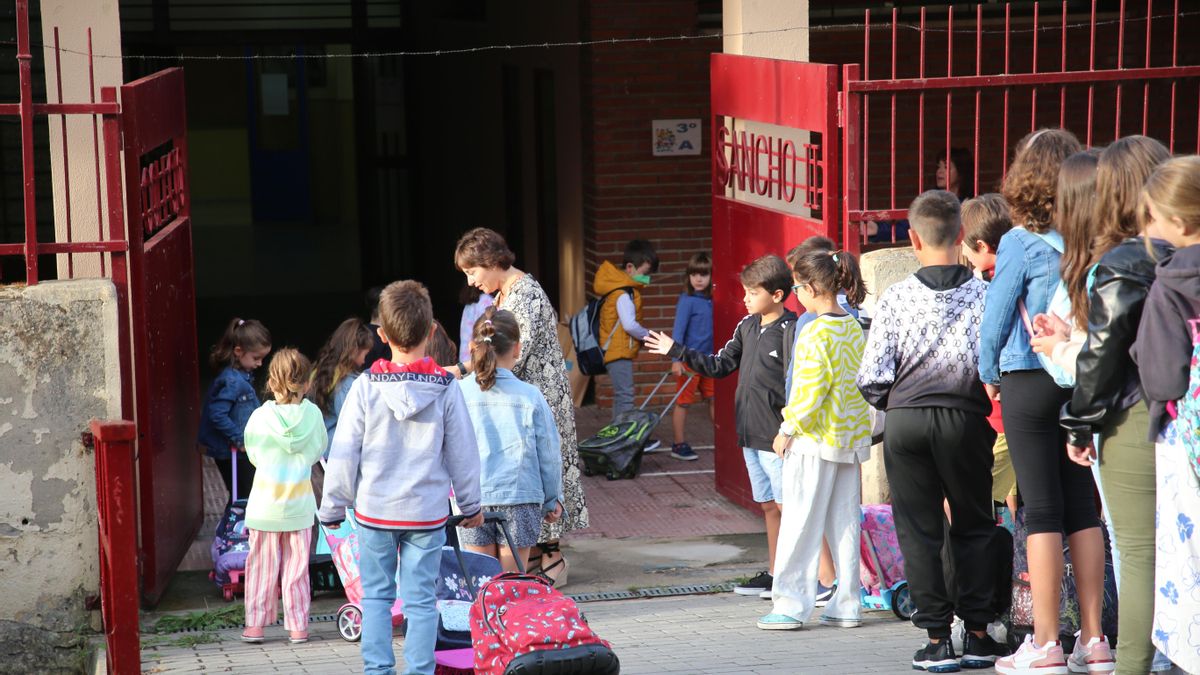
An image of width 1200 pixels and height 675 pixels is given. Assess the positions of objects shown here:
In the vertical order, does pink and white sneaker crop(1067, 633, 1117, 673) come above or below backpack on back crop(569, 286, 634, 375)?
below

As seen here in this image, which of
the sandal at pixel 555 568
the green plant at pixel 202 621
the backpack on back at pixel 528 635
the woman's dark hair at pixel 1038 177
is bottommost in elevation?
the green plant at pixel 202 621

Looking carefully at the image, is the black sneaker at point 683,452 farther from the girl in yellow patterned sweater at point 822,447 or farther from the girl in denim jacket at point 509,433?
the girl in yellow patterned sweater at point 822,447

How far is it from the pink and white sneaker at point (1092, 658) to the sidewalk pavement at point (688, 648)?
0.59 m

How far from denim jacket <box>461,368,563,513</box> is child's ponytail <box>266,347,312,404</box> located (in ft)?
2.28

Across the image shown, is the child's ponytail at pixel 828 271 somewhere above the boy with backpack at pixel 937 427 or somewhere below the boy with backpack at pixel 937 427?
above

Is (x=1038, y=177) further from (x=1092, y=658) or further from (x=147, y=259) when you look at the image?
(x=147, y=259)

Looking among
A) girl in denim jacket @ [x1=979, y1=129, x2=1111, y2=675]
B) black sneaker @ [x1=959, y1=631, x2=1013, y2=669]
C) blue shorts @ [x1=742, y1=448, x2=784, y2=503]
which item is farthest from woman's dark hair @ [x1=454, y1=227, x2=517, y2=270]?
black sneaker @ [x1=959, y1=631, x2=1013, y2=669]

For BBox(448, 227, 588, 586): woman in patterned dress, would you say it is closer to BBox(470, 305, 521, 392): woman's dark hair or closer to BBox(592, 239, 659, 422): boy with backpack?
BBox(470, 305, 521, 392): woman's dark hair

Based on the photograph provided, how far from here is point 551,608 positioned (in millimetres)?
4555

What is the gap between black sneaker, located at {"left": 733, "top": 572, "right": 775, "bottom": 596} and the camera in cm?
648

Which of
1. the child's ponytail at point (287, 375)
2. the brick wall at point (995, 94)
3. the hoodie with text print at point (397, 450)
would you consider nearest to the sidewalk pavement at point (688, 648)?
the hoodie with text print at point (397, 450)

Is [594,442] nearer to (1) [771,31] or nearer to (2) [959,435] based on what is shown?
(1) [771,31]

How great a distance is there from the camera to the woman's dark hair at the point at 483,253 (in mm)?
6582

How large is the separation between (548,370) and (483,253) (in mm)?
628
